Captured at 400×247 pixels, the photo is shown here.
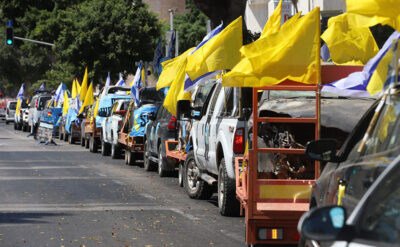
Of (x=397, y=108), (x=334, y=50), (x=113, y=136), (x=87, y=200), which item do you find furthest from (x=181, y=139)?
(x=397, y=108)

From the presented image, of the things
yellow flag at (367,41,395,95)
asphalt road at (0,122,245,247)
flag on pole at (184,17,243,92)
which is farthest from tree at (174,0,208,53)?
yellow flag at (367,41,395,95)

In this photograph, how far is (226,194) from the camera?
473 inches

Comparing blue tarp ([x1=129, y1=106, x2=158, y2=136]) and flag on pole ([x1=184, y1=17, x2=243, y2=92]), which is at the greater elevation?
flag on pole ([x1=184, y1=17, x2=243, y2=92])

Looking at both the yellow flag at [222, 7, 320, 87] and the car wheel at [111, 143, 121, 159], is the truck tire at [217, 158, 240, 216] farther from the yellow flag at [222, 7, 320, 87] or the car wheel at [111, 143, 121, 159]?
the car wheel at [111, 143, 121, 159]

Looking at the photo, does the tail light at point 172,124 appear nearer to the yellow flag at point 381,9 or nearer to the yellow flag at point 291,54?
the yellow flag at point 291,54

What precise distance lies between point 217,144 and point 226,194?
3.36 feet

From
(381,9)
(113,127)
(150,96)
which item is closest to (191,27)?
(113,127)

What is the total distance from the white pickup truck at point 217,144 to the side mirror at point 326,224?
7.93 m

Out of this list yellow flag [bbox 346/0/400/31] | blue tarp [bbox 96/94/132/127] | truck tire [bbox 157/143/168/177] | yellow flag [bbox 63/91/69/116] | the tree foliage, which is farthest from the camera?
the tree foliage

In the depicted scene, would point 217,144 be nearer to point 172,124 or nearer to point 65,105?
point 172,124

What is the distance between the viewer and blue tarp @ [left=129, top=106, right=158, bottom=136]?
22469 millimetres

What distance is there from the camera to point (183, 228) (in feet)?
37.0

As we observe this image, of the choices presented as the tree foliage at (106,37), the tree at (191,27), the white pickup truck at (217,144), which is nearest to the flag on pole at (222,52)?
the white pickup truck at (217,144)

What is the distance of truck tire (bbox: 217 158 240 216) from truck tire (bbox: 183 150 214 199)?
1973 mm
